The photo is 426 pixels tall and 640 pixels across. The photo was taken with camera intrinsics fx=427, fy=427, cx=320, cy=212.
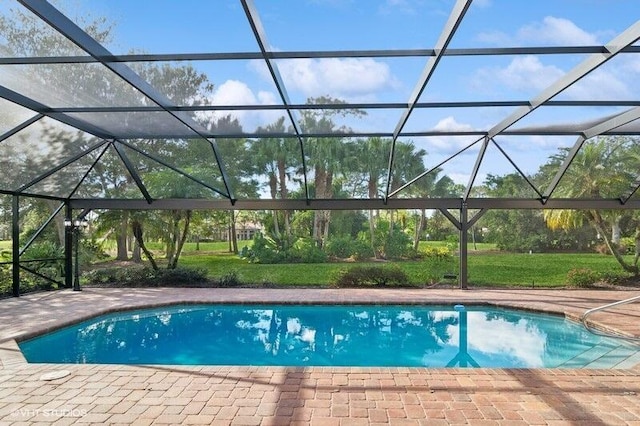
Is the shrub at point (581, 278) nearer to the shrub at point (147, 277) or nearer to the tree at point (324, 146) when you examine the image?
the tree at point (324, 146)

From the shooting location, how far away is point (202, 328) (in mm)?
8789

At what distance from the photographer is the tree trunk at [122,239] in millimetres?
14422

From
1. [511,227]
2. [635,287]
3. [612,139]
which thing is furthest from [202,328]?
[511,227]

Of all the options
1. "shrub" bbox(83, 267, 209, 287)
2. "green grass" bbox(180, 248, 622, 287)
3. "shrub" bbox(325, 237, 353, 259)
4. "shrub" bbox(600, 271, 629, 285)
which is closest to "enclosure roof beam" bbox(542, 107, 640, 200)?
"shrub" bbox(600, 271, 629, 285)

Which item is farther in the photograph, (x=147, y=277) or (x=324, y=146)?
(x=147, y=277)

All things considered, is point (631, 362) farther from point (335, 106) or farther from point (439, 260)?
point (439, 260)

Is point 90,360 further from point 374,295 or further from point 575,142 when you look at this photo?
point 575,142

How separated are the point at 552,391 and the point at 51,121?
8.86 metres

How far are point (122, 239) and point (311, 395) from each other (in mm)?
13974

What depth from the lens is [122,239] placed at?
16062mm

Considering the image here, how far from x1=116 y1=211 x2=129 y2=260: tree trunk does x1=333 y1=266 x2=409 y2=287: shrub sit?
7.47 m

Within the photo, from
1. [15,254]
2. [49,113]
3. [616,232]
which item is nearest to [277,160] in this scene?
[49,113]

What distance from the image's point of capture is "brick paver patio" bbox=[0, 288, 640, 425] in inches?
146

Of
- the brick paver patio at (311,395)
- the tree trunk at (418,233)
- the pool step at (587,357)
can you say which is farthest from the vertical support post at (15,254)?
the tree trunk at (418,233)
